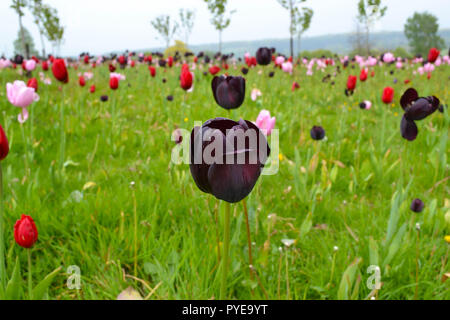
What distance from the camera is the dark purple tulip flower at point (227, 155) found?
0.67 m

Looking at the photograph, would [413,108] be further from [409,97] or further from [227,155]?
[227,155]

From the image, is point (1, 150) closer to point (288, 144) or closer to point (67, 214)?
Result: point (67, 214)

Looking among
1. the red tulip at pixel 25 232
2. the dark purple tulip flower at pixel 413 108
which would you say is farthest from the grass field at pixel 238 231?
the red tulip at pixel 25 232

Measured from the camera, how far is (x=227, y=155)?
27.0 inches

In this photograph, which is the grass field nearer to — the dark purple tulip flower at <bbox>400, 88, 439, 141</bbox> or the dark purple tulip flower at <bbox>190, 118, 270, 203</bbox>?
the dark purple tulip flower at <bbox>400, 88, 439, 141</bbox>

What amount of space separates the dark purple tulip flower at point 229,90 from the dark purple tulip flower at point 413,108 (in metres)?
0.69

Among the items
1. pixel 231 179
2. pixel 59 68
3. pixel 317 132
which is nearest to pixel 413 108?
pixel 317 132

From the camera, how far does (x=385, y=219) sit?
6.36 feet

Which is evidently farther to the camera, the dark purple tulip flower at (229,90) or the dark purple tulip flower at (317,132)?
the dark purple tulip flower at (317,132)

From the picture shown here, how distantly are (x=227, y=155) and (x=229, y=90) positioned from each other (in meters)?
0.75

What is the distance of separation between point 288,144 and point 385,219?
5.27 feet

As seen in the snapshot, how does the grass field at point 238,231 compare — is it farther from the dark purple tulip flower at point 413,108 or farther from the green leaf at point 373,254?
the dark purple tulip flower at point 413,108

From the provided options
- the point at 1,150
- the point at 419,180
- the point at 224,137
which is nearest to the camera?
the point at 224,137
